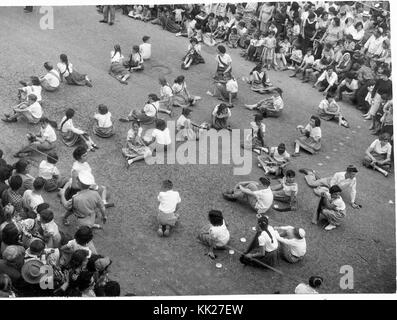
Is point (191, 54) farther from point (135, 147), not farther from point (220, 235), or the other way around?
point (220, 235)

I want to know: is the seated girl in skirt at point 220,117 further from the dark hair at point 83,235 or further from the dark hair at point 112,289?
the dark hair at point 112,289

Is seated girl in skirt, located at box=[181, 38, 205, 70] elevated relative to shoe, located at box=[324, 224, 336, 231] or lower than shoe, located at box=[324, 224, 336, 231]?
elevated

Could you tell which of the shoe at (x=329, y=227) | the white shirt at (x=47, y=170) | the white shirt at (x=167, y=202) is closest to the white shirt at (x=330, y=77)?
the shoe at (x=329, y=227)

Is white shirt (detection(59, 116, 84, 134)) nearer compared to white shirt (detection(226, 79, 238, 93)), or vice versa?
white shirt (detection(59, 116, 84, 134))

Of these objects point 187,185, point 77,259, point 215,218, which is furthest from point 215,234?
point 77,259

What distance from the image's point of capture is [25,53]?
587 inches

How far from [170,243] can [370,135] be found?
7.66 metres

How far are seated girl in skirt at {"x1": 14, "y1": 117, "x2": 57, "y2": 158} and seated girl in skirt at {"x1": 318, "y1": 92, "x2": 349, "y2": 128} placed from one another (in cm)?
781

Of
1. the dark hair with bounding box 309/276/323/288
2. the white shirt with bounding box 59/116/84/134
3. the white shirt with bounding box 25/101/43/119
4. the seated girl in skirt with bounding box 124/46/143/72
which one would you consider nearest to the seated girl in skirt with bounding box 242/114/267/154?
the white shirt with bounding box 59/116/84/134

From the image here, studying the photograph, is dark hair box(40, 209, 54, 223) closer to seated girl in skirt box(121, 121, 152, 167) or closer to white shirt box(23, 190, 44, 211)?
white shirt box(23, 190, 44, 211)

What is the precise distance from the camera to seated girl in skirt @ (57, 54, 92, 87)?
44.4ft

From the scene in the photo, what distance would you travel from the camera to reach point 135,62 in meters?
15.1

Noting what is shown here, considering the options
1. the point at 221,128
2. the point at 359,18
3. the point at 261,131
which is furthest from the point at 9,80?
the point at 359,18

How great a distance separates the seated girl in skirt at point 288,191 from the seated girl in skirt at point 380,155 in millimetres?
3030
